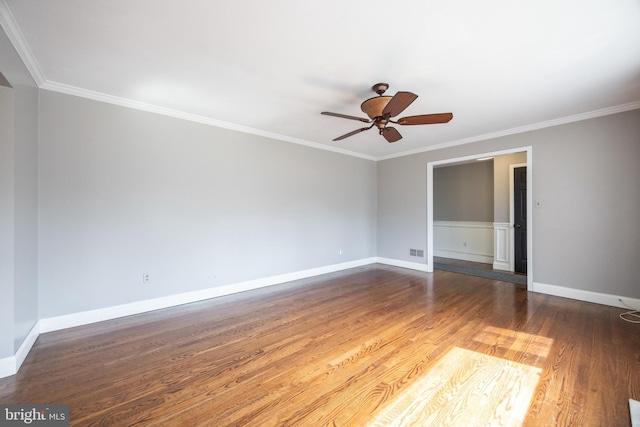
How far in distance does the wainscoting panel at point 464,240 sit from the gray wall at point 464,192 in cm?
16

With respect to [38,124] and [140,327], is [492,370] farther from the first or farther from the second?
[38,124]

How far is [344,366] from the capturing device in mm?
2033

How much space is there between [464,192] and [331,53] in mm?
5670

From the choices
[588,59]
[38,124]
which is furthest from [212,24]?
[588,59]

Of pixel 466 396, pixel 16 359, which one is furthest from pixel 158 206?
pixel 466 396

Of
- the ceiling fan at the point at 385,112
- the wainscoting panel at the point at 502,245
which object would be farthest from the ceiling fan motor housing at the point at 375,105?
the wainscoting panel at the point at 502,245

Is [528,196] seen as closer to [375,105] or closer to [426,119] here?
[426,119]

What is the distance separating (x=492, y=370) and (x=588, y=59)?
270 cm

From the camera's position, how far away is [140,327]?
2746mm

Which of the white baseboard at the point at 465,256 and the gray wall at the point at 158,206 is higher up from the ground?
the gray wall at the point at 158,206

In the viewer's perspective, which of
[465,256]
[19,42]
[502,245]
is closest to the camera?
[19,42]

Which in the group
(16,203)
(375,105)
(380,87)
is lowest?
(16,203)

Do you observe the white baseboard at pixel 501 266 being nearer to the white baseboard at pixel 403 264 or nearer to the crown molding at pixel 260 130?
the white baseboard at pixel 403 264

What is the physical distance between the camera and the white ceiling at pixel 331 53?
1718 mm
